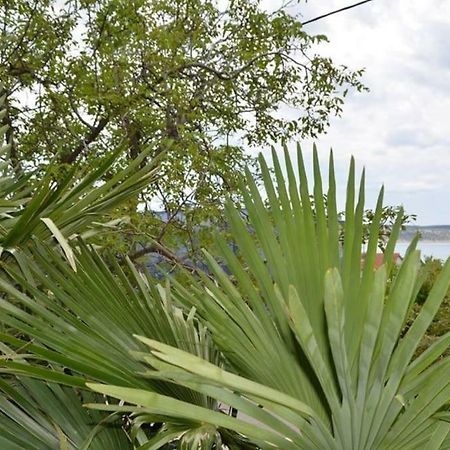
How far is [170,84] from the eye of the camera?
12.1 ft

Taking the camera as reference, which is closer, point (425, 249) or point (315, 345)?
point (315, 345)

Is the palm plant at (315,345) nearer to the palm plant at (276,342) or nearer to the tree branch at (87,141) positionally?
the palm plant at (276,342)

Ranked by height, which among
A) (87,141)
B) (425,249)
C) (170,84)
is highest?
(170,84)

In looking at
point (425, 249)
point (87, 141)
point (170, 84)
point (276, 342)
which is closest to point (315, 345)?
point (276, 342)

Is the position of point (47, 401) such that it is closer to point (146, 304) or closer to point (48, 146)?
point (146, 304)

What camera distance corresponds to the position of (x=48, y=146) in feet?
13.6

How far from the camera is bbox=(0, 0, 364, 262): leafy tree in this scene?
12.0 ft

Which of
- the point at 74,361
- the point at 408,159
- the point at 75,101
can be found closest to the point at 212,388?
the point at 74,361

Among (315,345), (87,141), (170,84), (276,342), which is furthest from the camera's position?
(87,141)

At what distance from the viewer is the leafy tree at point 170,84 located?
12.0 ft

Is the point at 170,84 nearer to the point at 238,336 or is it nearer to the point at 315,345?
the point at 238,336

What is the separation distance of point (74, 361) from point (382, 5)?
3744 millimetres

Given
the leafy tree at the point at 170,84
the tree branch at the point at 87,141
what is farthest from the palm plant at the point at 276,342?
the tree branch at the point at 87,141

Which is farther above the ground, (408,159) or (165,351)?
(408,159)
